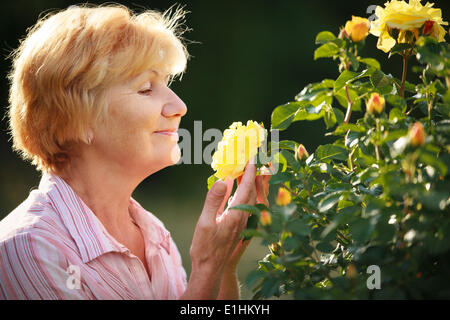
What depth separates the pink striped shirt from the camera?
1.13 metres

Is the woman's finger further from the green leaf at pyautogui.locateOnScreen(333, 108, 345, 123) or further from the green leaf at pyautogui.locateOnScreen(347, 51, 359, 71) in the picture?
the green leaf at pyautogui.locateOnScreen(347, 51, 359, 71)

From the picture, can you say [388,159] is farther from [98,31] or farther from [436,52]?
[98,31]

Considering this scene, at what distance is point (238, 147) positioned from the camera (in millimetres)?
1126

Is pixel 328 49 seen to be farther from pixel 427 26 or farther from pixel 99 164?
pixel 99 164

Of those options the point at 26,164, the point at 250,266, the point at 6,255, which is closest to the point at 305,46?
the point at 250,266

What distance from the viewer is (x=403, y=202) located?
0.84 meters

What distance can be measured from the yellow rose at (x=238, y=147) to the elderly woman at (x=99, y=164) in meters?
0.04

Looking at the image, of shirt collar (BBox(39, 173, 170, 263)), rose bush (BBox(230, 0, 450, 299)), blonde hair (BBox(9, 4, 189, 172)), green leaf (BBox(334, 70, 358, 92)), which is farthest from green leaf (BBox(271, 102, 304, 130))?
shirt collar (BBox(39, 173, 170, 263))

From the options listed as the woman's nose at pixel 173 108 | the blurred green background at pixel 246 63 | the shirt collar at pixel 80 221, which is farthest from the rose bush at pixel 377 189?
the blurred green background at pixel 246 63

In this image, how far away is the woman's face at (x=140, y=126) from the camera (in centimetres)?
134

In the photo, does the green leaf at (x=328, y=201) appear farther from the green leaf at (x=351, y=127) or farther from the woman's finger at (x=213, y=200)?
the woman's finger at (x=213, y=200)

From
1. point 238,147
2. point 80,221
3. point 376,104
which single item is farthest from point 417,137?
point 80,221

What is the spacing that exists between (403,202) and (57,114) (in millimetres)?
974
